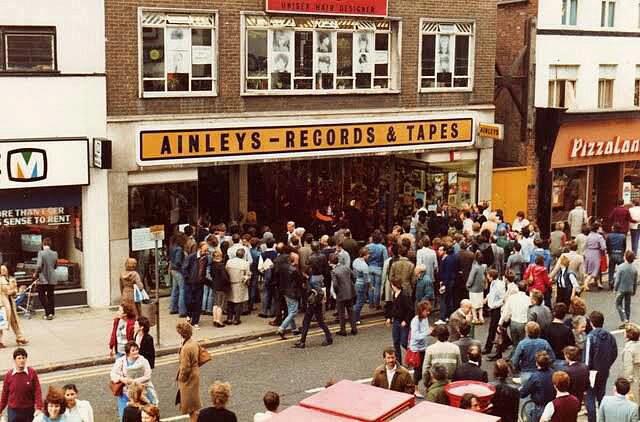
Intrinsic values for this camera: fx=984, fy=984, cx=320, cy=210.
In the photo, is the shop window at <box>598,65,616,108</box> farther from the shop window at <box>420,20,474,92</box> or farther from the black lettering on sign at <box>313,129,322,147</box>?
the black lettering on sign at <box>313,129,322,147</box>

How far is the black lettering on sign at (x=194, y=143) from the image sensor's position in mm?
22391

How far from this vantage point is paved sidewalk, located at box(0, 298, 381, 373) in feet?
58.0

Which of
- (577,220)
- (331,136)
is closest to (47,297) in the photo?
(331,136)

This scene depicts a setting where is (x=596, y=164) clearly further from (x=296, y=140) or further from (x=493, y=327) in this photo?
(x=493, y=327)

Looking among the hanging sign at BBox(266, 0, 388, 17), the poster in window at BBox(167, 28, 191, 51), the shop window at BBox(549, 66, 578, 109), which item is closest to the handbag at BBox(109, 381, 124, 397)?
the poster in window at BBox(167, 28, 191, 51)

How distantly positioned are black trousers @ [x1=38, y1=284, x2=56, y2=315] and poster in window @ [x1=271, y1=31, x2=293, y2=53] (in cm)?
803

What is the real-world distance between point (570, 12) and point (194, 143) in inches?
546

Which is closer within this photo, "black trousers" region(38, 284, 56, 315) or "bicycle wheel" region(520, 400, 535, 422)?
"bicycle wheel" region(520, 400, 535, 422)

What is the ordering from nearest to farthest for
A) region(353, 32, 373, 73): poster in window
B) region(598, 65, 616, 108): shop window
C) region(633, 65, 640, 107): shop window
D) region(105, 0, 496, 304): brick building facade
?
region(105, 0, 496, 304): brick building facade
region(353, 32, 373, 73): poster in window
region(598, 65, 616, 108): shop window
region(633, 65, 640, 107): shop window

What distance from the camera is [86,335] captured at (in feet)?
63.2

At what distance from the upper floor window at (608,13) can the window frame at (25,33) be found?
59.6ft

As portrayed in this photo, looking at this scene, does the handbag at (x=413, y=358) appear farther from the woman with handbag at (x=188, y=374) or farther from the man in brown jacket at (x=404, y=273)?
the woman with handbag at (x=188, y=374)

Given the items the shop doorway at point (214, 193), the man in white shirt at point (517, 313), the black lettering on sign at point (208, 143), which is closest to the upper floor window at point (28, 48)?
the black lettering on sign at point (208, 143)

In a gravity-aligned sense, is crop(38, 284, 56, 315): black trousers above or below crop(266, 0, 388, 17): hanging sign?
below
